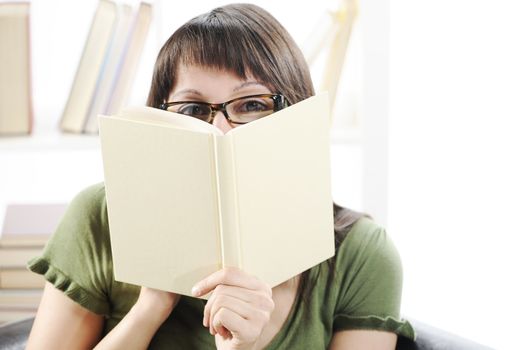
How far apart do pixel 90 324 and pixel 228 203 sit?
0.47m

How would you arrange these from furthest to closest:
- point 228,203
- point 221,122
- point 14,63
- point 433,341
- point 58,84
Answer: point 58,84 < point 14,63 < point 433,341 < point 221,122 < point 228,203

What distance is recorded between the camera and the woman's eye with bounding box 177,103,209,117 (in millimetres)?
1091

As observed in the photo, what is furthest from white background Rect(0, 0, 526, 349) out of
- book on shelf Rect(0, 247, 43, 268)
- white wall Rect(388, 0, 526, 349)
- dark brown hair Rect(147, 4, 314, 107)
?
dark brown hair Rect(147, 4, 314, 107)

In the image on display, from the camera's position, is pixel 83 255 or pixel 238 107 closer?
pixel 238 107

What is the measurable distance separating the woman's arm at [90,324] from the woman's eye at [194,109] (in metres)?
0.28

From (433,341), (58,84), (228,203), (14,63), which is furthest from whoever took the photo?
(58,84)

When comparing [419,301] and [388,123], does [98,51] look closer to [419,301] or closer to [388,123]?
[388,123]

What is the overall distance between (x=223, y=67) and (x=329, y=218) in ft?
0.98

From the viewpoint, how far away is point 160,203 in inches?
36.8

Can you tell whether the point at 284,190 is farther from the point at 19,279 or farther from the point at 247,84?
the point at 19,279

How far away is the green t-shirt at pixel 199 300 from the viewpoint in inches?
46.6

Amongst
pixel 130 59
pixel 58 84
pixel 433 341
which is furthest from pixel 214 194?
pixel 58 84

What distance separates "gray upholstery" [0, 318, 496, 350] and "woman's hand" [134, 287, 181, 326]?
1.00 feet

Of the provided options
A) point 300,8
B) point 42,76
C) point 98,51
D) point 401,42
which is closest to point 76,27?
point 42,76
